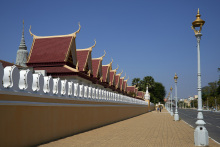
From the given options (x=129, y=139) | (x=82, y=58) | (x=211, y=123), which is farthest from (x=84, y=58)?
(x=129, y=139)

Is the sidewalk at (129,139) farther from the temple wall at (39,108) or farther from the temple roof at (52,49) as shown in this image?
the temple roof at (52,49)

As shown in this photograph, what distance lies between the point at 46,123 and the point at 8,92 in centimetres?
266

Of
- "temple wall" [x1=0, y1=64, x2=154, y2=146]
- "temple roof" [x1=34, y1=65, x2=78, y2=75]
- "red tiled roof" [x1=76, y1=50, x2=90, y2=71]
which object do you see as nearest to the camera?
"temple wall" [x1=0, y1=64, x2=154, y2=146]

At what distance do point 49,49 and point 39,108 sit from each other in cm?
1593

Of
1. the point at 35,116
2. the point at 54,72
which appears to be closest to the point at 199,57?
the point at 35,116

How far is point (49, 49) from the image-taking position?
24.6 meters

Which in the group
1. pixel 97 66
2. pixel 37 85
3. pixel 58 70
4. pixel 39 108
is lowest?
pixel 39 108

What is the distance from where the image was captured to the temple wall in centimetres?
756

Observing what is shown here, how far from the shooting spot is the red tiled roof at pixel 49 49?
77.7 feet

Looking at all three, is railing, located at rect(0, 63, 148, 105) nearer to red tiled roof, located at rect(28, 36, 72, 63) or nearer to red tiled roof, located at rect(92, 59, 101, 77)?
red tiled roof, located at rect(28, 36, 72, 63)

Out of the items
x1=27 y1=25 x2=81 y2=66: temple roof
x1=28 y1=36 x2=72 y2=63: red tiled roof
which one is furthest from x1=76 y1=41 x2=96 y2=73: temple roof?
x1=28 y1=36 x2=72 y2=63: red tiled roof

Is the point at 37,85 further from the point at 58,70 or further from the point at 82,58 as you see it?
the point at 82,58

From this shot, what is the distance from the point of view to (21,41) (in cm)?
4934

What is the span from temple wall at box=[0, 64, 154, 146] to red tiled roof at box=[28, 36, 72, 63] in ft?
29.0
